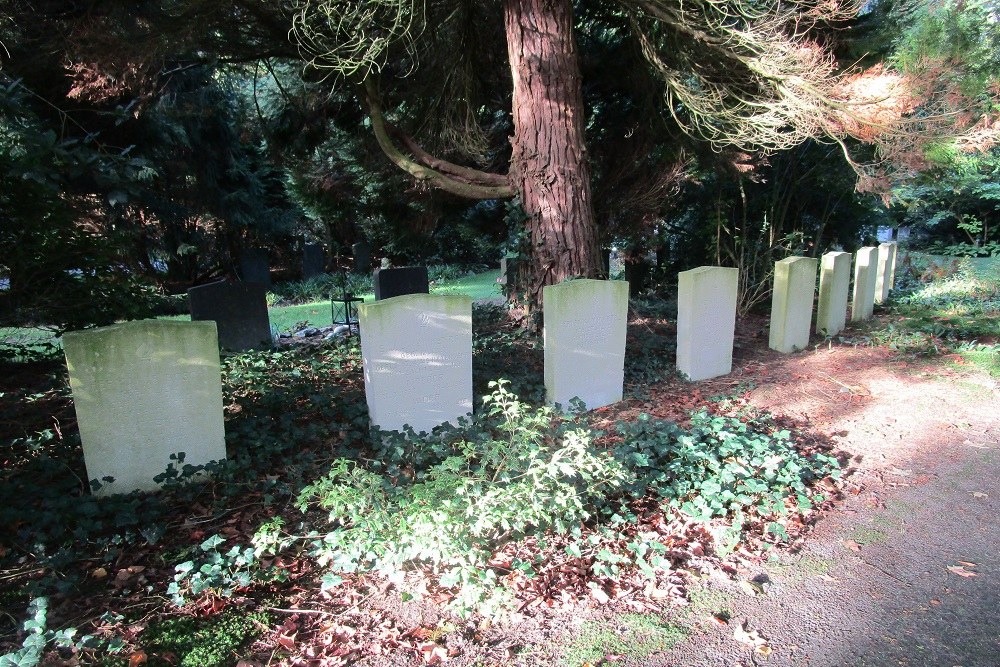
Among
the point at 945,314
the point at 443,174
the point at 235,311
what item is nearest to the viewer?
the point at 443,174

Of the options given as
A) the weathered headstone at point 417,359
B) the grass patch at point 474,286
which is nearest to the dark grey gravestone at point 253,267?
the grass patch at point 474,286

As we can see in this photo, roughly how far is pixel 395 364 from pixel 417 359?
18 centimetres

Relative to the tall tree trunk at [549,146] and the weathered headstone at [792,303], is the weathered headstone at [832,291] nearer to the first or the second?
the weathered headstone at [792,303]

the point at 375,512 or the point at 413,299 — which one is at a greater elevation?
the point at 413,299

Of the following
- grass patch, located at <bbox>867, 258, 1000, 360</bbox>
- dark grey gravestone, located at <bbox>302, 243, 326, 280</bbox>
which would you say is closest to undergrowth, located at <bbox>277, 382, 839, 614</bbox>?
grass patch, located at <bbox>867, 258, 1000, 360</bbox>

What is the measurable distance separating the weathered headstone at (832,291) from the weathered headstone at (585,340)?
150 inches

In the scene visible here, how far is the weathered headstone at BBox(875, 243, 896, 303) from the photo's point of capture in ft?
34.2

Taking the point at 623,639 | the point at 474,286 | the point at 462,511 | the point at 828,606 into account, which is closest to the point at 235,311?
the point at 462,511

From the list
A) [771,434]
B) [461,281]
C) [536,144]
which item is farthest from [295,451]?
[461,281]

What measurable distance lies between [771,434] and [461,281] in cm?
1475

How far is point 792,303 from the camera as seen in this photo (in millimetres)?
6797

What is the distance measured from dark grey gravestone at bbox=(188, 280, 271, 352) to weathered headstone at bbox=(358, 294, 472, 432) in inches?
145

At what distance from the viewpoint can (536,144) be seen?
6.57 meters

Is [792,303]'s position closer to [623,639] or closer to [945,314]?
[945,314]
